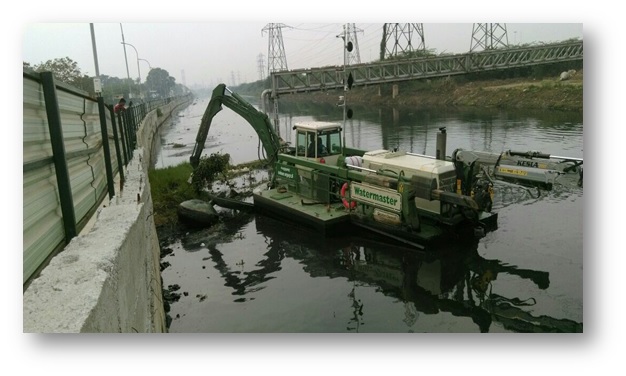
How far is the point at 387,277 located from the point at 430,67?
17.6 feet

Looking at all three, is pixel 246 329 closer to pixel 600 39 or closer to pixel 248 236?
pixel 248 236

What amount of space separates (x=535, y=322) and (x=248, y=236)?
588 centimetres

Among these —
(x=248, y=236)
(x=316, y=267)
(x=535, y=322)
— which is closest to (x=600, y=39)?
(x=535, y=322)

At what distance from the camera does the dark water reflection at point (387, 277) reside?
6277mm

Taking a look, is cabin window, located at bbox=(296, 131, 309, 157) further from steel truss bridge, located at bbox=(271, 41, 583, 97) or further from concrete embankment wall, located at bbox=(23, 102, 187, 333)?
concrete embankment wall, located at bbox=(23, 102, 187, 333)

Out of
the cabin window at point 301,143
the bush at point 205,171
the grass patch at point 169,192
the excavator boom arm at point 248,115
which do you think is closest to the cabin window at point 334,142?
the cabin window at point 301,143

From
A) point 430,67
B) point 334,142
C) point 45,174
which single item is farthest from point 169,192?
point 45,174

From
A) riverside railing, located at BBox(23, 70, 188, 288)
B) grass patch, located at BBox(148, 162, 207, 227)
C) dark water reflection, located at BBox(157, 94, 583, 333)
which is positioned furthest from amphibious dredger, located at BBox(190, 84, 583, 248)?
riverside railing, located at BBox(23, 70, 188, 288)

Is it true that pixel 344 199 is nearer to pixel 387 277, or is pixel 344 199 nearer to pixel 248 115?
pixel 387 277

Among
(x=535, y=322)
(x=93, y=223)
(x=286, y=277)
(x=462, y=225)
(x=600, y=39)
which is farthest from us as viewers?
(x=462, y=225)

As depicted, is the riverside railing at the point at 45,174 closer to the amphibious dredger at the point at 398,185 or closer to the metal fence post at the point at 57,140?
the metal fence post at the point at 57,140

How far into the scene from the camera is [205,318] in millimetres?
6637

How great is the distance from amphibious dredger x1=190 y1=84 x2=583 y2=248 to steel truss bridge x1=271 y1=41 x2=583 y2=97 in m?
1.47

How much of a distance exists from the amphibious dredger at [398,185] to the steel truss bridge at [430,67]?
4.83 feet
